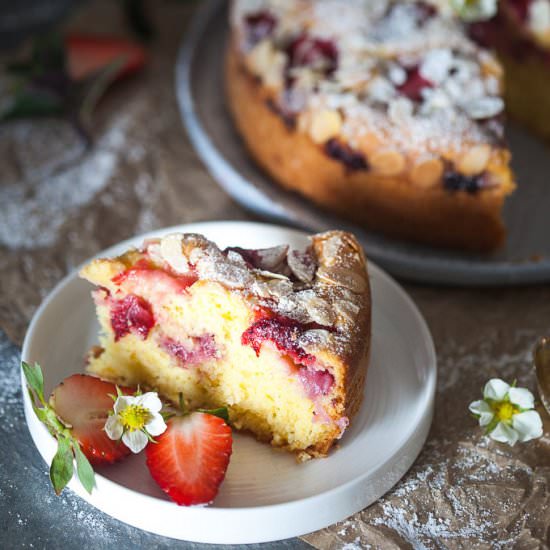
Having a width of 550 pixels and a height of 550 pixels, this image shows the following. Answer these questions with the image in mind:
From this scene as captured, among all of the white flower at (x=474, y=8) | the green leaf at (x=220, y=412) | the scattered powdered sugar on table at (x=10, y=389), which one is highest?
the white flower at (x=474, y=8)

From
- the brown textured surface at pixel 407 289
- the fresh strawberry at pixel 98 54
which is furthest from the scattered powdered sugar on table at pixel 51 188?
the fresh strawberry at pixel 98 54

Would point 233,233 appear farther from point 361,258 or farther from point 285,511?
point 285,511

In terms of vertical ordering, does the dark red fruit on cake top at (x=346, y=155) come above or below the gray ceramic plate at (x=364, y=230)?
above

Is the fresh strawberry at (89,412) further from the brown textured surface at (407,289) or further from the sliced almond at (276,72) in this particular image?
the sliced almond at (276,72)

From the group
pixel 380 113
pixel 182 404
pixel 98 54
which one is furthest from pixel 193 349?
pixel 98 54

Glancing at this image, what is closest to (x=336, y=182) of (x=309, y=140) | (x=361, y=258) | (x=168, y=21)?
(x=309, y=140)

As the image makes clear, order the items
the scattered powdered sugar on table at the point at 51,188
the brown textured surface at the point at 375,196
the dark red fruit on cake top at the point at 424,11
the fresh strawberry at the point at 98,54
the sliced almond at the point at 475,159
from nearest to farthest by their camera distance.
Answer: the sliced almond at the point at 475,159, the brown textured surface at the point at 375,196, the scattered powdered sugar on table at the point at 51,188, the dark red fruit on cake top at the point at 424,11, the fresh strawberry at the point at 98,54

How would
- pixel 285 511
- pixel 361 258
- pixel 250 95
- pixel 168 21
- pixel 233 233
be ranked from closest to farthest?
pixel 285 511 → pixel 361 258 → pixel 233 233 → pixel 250 95 → pixel 168 21
